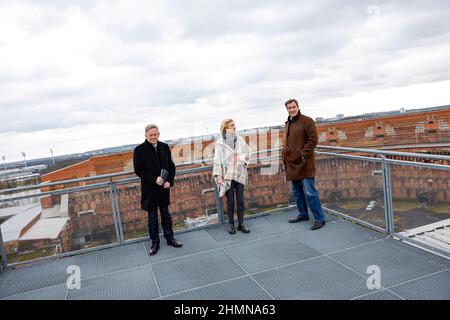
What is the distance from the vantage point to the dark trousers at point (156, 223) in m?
4.06

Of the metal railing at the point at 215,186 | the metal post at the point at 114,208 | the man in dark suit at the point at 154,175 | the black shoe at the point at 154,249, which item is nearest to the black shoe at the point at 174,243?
the man in dark suit at the point at 154,175

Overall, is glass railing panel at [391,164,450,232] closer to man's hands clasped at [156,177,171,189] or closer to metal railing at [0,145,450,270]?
metal railing at [0,145,450,270]

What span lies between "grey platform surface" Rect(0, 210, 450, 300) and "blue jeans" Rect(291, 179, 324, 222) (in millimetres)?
245

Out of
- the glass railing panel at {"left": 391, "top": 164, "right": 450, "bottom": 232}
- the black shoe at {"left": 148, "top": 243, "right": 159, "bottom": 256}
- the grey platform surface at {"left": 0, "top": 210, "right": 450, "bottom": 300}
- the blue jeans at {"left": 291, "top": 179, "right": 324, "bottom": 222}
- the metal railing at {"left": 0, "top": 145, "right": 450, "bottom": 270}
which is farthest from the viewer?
the blue jeans at {"left": 291, "top": 179, "right": 324, "bottom": 222}

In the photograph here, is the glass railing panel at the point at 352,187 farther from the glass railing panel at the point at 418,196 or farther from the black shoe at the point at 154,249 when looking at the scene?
the black shoe at the point at 154,249

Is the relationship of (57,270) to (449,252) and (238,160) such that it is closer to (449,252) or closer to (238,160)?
(238,160)

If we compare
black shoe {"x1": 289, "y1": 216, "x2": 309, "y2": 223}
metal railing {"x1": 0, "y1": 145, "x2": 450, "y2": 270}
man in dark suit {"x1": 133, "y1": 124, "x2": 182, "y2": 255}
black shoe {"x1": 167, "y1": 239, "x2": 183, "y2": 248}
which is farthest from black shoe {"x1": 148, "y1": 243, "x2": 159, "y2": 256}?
black shoe {"x1": 289, "y1": 216, "x2": 309, "y2": 223}

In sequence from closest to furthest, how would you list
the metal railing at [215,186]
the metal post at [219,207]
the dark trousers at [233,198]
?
1. the metal railing at [215,186]
2. the dark trousers at [233,198]
3. the metal post at [219,207]

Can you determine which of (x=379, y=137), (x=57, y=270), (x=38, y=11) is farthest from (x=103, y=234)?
(x=379, y=137)

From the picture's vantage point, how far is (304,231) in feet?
14.3

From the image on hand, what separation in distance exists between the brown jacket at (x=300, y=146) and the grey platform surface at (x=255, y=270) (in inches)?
31.0

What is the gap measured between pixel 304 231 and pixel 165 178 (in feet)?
6.32

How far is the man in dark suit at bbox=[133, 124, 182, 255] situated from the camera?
389 centimetres

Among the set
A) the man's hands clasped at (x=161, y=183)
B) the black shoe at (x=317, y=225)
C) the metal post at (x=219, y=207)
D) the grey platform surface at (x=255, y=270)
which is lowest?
the grey platform surface at (x=255, y=270)
